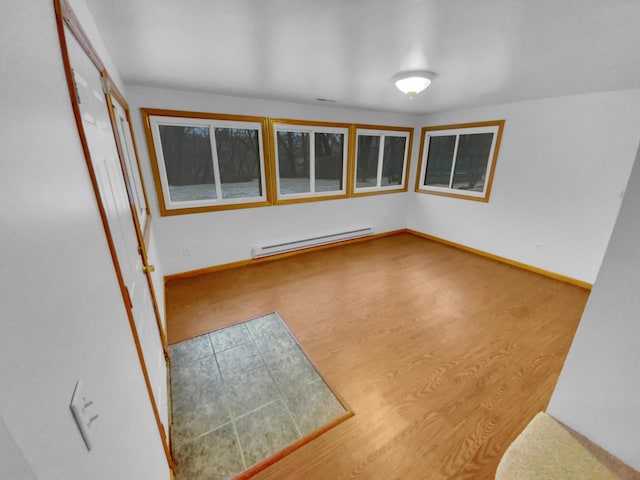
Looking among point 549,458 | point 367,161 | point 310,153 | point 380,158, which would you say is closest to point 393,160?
point 380,158

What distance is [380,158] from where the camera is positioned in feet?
15.2

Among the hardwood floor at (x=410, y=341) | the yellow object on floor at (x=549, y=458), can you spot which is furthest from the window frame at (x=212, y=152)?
the yellow object on floor at (x=549, y=458)

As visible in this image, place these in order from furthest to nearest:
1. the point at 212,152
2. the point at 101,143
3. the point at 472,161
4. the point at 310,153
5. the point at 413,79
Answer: the point at 472,161 < the point at 310,153 < the point at 212,152 < the point at 413,79 < the point at 101,143

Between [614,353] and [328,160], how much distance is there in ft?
12.9

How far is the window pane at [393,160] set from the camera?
4734mm

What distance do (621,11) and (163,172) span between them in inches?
145

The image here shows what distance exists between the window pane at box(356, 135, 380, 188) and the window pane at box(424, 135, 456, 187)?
0.99 m

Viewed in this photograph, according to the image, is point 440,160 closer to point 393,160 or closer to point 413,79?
point 393,160

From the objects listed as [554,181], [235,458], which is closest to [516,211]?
[554,181]

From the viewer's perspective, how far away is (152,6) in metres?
1.25

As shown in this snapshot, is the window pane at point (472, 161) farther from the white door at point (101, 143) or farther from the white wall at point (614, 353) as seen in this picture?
the white door at point (101, 143)

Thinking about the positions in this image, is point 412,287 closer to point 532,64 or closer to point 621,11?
point 532,64

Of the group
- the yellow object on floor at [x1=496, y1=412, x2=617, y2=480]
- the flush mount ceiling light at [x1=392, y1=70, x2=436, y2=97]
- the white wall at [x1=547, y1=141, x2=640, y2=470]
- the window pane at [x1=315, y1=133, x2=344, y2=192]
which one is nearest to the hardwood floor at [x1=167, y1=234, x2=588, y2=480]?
the yellow object on floor at [x1=496, y1=412, x2=617, y2=480]

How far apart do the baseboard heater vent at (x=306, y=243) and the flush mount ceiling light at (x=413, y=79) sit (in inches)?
96.0
